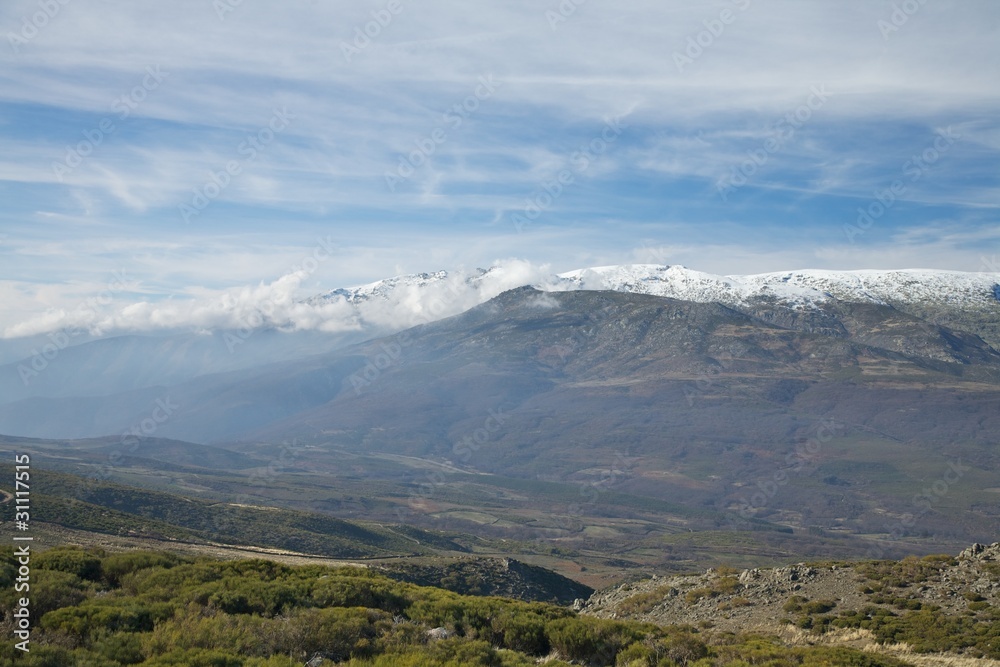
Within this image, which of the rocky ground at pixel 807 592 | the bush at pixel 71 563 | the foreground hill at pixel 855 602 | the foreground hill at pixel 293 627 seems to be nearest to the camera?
the foreground hill at pixel 293 627

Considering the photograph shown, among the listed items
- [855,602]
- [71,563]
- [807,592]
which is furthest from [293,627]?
[807,592]

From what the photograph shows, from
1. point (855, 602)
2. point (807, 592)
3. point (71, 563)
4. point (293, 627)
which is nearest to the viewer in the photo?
point (293, 627)

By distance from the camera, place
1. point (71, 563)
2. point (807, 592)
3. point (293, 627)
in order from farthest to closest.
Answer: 1. point (807, 592)
2. point (71, 563)
3. point (293, 627)

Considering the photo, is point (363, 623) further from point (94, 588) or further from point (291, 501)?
point (291, 501)

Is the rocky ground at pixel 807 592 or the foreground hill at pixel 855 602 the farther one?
the rocky ground at pixel 807 592

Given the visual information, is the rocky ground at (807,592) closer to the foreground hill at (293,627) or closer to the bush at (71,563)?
the foreground hill at (293,627)

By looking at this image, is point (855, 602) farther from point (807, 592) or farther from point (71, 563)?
point (71, 563)

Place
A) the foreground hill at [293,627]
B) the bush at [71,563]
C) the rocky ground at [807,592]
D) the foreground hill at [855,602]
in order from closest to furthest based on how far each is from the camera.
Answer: the foreground hill at [293,627]
the bush at [71,563]
the foreground hill at [855,602]
the rocky ground at [807,592]

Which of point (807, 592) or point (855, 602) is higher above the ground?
point (855, 602)

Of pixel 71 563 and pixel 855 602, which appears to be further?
pixel 855 602

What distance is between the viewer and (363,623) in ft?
68.9

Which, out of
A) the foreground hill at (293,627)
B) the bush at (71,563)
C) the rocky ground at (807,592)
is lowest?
the rocky ground at (807,592)

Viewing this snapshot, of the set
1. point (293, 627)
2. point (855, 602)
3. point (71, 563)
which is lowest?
point (855, 602)

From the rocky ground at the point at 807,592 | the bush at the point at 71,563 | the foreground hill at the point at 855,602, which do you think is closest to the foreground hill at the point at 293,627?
the bush at the point at 71,563
